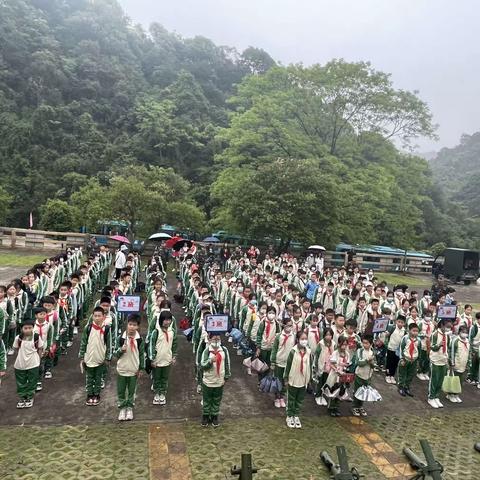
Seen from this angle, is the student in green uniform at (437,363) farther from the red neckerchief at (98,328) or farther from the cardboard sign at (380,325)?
the red neckerchief at (98,328)

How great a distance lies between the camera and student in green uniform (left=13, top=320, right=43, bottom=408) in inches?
278

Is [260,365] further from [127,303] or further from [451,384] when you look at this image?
[451,384]

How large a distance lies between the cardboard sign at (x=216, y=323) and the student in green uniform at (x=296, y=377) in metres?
1.25

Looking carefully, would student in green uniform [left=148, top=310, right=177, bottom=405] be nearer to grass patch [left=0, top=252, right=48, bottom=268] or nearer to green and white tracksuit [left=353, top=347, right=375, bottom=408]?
green and white tracksuit [left=353, top=347, right=375, bottom=408]

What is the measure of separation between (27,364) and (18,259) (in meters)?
16.3

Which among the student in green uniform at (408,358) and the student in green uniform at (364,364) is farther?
the student in green uniform at (408,358)

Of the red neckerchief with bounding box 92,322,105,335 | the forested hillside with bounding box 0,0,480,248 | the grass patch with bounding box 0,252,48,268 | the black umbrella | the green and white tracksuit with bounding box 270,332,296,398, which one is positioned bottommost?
the grass patch with bounding box 0,252,48,268

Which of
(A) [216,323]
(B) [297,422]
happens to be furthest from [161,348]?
(B) [297,422]

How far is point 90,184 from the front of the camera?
32.0 meters

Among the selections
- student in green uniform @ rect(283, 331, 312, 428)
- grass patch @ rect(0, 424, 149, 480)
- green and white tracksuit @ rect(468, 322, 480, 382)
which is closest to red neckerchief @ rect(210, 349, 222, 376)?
student in green uniform @ rect(283, 331, 312, 428)

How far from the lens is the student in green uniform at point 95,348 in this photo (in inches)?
285

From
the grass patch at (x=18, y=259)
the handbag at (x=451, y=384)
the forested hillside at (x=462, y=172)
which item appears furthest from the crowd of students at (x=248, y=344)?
the forested hillside at (x=462, y=172)

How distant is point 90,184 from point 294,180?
54.3 ft

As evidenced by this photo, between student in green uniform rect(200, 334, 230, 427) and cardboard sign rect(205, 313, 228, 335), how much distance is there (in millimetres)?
425
